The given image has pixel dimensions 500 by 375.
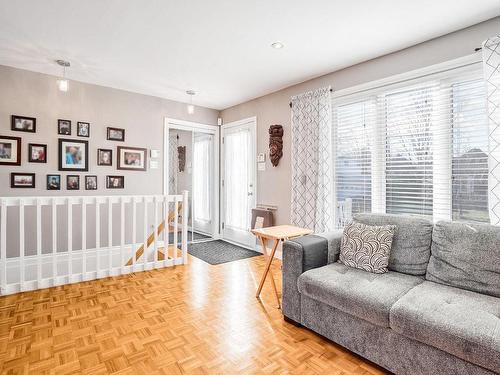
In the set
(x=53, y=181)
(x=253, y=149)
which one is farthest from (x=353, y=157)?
(x=53, y=181)

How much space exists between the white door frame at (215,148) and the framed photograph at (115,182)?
662 millimetres

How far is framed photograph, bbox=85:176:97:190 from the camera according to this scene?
13.2 feet

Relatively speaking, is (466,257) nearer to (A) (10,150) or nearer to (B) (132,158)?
(B) (132,158)

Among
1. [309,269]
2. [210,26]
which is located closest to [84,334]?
[309,269]

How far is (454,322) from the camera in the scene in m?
1.43

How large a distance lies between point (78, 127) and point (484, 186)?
474 cm

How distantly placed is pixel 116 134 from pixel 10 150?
1273 mm

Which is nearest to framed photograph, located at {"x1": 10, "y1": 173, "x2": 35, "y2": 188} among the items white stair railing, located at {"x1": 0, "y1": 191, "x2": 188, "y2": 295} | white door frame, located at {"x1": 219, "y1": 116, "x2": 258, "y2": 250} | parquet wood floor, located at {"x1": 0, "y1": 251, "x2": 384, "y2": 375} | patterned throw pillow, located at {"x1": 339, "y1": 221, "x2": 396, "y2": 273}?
white stair railing, located at {"x1": 0, "y1": 191, "x2": 188, "y2": 295}

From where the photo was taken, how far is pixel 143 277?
3.35m

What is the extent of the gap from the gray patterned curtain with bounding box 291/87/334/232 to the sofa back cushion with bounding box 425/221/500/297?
1.47m

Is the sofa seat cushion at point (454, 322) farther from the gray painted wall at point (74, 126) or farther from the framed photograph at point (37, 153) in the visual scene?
the framed photograph at point (37, 153)

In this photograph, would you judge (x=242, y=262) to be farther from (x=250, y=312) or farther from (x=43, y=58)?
(x=43, y=58)

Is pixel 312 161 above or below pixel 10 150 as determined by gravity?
below

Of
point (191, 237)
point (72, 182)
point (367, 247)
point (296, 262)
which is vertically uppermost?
point (72, 182)
